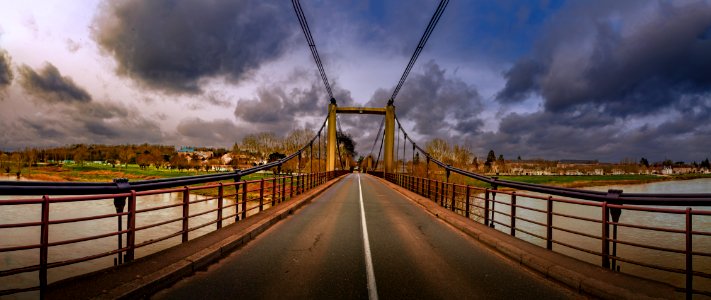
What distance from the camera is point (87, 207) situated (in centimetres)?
3566

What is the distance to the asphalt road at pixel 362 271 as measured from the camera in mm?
5043

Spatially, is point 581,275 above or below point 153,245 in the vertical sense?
above

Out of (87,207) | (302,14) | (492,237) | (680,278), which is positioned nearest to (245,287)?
(492,237)

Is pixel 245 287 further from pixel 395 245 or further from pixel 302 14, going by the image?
pixel 302 14

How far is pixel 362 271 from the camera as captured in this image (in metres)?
6.11

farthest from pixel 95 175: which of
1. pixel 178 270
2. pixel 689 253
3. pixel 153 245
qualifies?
pixel 689 253

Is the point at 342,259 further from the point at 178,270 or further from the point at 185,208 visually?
the point at 185,208

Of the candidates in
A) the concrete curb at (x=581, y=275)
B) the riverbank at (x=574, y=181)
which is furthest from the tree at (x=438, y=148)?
the concrete curb at (x=581, y=275)

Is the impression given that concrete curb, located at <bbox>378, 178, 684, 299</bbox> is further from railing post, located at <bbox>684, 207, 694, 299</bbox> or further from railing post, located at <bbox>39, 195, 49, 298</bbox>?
railing post, located at <bbox>39, 195, 49, 298</bbox>

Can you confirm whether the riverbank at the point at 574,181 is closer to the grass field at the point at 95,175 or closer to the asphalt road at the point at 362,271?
the asphalt road at the point at 362,271

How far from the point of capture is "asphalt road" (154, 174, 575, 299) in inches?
199

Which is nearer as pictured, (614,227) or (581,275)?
(581,275)

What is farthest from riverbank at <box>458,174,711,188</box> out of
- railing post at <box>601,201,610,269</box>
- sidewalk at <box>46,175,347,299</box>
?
sidewalk at <box>46,175,347,299</box>

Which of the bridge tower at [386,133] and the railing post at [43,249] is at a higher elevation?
the bridge tower at [386,133]
